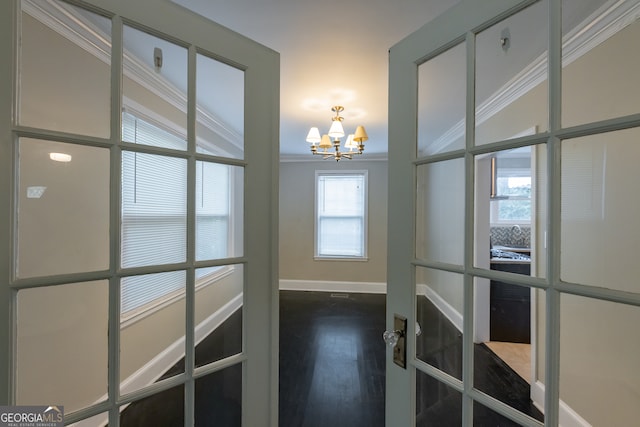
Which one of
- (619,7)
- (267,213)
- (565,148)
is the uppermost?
(619,7)

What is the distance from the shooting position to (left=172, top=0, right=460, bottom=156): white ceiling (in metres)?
1.39

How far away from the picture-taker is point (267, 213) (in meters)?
1.12

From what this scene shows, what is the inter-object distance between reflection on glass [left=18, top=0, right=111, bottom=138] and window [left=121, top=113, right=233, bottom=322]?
132mm

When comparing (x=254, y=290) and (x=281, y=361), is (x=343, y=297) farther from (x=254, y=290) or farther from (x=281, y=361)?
(x=254, y=290)

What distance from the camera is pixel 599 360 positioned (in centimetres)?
81

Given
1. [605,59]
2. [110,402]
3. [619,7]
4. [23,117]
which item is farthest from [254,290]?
[619,7]

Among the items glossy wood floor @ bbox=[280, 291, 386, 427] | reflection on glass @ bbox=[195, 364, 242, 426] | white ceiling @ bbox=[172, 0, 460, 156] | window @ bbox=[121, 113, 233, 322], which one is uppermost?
white ceiling @ bbox=[172, 0, 460, 156]

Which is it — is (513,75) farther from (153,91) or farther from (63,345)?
(63,345)

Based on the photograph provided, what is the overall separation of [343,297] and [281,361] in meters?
2.25

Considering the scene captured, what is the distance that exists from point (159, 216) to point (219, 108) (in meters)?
0.46

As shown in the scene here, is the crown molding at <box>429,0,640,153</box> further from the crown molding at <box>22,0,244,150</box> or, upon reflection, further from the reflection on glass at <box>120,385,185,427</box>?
the reflection on glass at <box>120,385,185,427</box>

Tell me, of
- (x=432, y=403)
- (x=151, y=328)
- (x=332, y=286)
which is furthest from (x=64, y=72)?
(x=332, y=286)

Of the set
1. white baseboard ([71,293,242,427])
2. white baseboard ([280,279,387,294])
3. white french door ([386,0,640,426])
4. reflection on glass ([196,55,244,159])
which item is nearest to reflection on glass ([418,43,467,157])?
white french door ([386,0,640,426])

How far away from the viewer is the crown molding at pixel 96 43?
0.79 m
